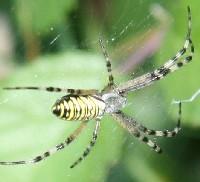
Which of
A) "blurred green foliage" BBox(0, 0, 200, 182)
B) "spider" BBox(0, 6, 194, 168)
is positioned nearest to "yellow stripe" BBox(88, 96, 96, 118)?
"spider" BBox(0, 6, 194, 168)

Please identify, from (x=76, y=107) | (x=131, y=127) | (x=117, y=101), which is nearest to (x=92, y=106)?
(x=76, y=107)

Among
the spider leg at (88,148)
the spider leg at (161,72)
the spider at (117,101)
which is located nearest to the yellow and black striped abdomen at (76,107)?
the spider at (117,101)

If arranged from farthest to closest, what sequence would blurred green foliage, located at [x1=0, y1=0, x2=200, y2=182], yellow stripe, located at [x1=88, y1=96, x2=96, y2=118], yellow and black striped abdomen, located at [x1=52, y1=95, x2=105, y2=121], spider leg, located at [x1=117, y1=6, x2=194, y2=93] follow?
spider leg, located at [x1=117, y1=6, x2=194, y2=93]
blurred green foliage, located at [x1=0, y1=0, x2=200, y2=182]
yellow stripe, located at [x1=88, y1=96, x2=96, y2=118]
yellow and black striped abdomen, located at [x1=52, y1=95, x2=105, y2=121]

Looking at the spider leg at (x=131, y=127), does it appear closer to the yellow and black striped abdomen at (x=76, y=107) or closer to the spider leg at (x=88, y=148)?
the spider leg at (x=88, y=148)

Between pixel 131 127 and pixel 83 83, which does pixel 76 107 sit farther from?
pixel 131 127

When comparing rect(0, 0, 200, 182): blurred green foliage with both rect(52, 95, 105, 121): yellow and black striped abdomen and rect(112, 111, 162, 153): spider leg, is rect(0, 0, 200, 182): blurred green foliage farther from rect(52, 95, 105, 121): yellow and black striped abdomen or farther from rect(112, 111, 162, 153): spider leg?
rect(52, 95, 105, 121): yellow and black striped abdomen

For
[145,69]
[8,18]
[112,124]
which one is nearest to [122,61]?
[145,69]

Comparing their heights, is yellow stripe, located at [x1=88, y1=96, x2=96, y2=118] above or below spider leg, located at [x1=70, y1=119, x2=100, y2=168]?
above
